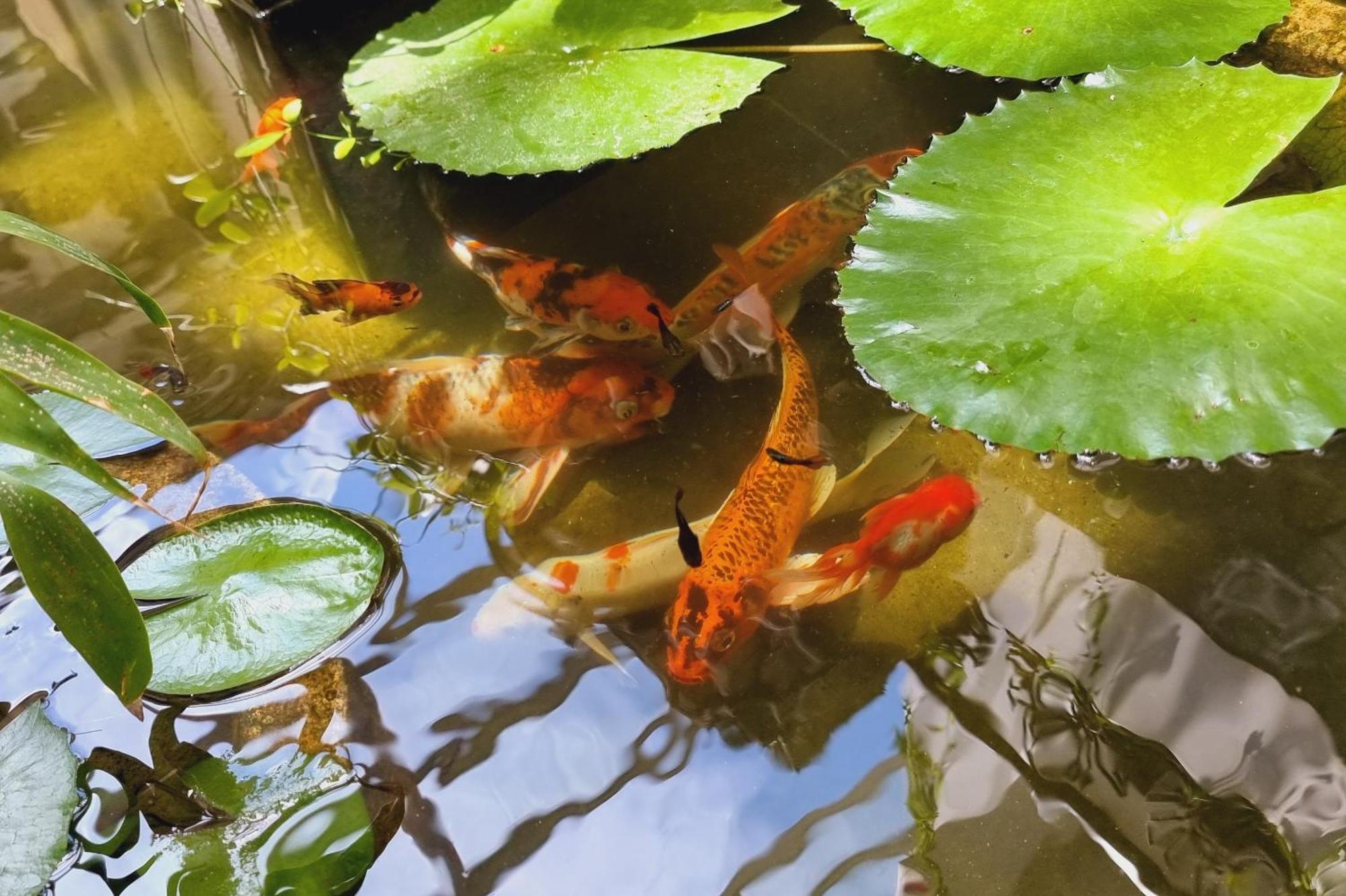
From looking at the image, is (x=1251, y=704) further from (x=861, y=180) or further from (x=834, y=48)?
(x=834, y=48)

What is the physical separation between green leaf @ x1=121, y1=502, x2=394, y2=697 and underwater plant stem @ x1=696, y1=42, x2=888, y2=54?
1.52 meters

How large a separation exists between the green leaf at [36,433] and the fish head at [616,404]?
944mm

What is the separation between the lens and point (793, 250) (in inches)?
79.7

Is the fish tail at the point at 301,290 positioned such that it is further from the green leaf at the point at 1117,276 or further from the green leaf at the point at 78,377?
the green leaf at the point at 1117,276

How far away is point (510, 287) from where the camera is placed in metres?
2.08

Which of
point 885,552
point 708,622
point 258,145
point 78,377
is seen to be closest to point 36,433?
point 78,377

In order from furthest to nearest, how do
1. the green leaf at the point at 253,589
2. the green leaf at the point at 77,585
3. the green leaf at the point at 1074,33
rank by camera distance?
the green leaf at the point at 1074,33 < the green leaf at the point at 253,589 < the green leaf at the point at 77,585

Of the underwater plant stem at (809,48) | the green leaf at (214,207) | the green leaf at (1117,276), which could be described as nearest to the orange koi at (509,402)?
the green leaf at (1117,276)

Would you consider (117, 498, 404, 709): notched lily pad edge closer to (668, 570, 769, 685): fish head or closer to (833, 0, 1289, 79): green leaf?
(668, 570, 769, 685): fish head

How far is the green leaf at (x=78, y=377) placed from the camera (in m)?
1.08

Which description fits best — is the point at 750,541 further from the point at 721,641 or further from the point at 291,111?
the point at 291,111

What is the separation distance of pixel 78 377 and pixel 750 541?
104 cm

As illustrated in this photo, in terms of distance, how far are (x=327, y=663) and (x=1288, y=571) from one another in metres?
1.59

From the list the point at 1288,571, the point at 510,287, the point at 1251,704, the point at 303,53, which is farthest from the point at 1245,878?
the point at 303,53
